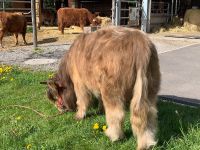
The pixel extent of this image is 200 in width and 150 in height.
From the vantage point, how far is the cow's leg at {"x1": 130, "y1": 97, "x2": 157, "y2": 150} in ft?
13.0

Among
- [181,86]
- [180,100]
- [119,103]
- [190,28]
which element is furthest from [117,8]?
[119,103]

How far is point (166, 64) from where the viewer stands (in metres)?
9.68

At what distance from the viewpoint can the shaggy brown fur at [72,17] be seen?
53.9 feet

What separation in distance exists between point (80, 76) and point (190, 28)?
15.3m

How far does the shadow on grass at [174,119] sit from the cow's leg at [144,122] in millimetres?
282

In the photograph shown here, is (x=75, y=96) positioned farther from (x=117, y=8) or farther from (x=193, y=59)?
(x=117, y=8)

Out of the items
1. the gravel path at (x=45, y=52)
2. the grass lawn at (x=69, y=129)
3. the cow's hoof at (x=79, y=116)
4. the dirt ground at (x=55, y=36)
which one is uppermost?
the dirt ground at (x=55, y=36)

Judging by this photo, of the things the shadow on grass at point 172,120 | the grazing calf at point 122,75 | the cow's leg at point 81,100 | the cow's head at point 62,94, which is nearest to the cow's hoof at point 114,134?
the grazing calf at point 122,75

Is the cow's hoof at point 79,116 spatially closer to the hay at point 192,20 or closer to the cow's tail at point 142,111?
the cow's tail at point 142,111

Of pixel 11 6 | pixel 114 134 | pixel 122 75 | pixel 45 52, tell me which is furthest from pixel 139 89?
pixel 11 6

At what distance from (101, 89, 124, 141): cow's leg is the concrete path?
7.59 ft

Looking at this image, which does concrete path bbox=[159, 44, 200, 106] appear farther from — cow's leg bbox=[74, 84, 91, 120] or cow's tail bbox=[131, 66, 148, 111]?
cow's tail bbox=[131, 66, 148, 111]

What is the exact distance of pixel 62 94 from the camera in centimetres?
533

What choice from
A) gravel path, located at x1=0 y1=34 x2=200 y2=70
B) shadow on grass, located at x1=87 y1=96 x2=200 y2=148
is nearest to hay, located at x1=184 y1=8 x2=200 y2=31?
gravel path, located at x1=0 y1=34 x2=200 y2=70
